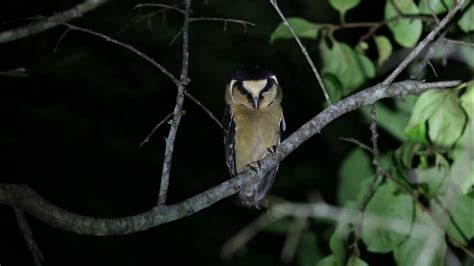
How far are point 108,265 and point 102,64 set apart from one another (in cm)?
223

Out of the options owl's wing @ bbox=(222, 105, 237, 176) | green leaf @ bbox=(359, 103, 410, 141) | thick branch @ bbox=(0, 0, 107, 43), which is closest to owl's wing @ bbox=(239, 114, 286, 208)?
owl's wing @ bbox=(222, 105, 237, 176)

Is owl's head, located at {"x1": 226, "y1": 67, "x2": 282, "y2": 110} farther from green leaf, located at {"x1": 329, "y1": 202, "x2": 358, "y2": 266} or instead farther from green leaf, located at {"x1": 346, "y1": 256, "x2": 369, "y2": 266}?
green leaf, located at {"x1": 346, "y1": 256, "x2": 369, "y2": 266}

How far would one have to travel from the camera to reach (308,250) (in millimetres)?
7070

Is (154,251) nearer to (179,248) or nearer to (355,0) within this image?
(179,248)

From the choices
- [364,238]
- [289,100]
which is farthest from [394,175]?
[289,100]

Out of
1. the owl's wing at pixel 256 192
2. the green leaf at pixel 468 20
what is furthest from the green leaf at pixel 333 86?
the owl's wing at pixel 256 192

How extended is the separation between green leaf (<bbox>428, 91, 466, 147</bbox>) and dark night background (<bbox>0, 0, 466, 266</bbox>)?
275cm

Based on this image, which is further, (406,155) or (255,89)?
(255,89)

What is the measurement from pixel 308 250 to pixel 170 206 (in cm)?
393

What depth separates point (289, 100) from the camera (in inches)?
314

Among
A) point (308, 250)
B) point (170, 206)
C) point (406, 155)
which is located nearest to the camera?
point (170, 206)

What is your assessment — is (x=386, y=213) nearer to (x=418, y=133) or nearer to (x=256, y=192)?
(x=418, y=133)

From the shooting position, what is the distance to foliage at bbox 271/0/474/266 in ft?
12.5

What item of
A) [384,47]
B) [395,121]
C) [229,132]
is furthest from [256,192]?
[384,47]
